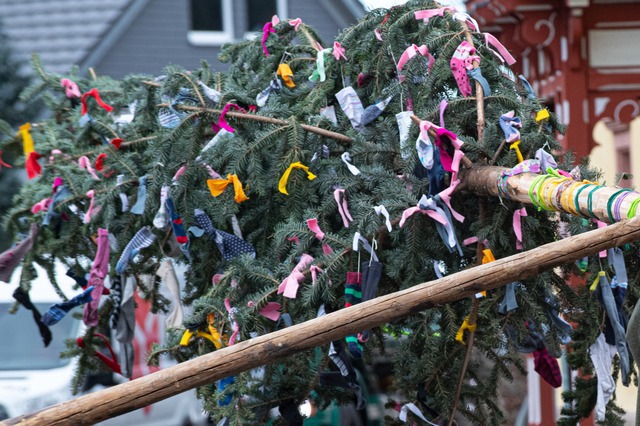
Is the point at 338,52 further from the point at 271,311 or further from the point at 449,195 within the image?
the point at 271,311

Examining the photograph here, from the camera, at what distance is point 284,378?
2912mm

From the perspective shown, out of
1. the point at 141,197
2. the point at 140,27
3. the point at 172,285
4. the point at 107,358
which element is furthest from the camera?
the point at 140,27

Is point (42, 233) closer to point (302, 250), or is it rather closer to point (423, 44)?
point (302, 250)

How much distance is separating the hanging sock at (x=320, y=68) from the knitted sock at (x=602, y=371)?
1.21 metres

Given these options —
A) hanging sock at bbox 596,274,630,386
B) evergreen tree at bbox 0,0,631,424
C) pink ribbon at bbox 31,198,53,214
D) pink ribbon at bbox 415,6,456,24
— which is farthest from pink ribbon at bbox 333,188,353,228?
pink ribbon at bbox 31,198,53,214

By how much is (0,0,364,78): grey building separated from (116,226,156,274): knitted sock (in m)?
11.9

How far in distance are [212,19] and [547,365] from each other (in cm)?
1342

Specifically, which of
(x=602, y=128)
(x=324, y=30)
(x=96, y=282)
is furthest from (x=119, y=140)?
(x=324, y=30)

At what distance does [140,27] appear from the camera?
604 inches

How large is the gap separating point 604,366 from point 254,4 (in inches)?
542

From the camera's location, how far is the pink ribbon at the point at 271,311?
273 centimetres

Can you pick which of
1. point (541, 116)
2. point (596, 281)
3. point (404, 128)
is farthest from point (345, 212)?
point (596, 281)

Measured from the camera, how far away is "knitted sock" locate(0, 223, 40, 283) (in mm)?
3721

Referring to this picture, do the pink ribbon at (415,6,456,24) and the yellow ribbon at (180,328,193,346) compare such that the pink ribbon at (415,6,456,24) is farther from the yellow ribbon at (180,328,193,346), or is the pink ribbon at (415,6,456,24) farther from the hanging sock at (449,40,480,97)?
the yellow ribbon at (180,328,193,346)
